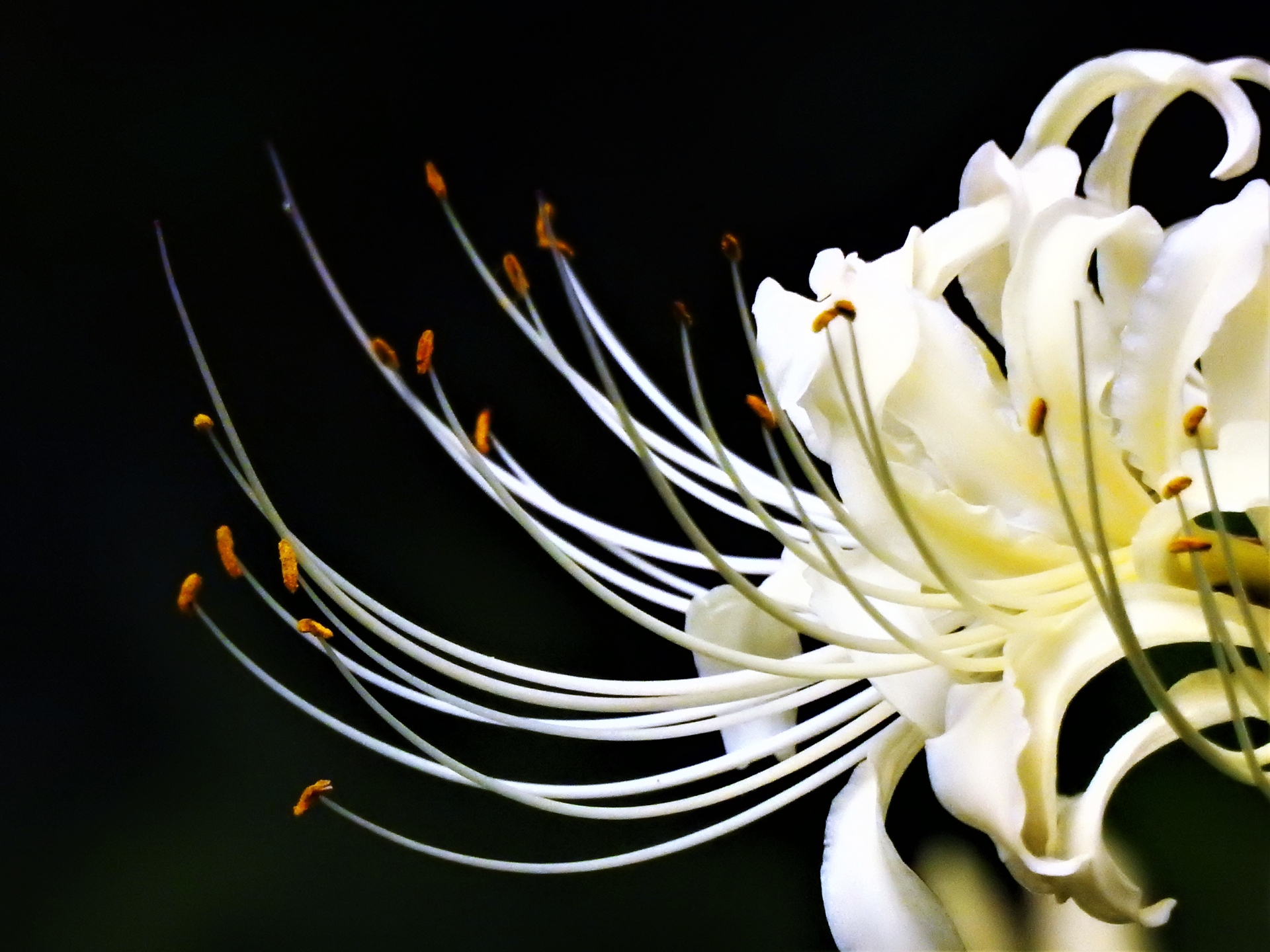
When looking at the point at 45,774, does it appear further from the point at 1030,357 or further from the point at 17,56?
the point at 1030,357

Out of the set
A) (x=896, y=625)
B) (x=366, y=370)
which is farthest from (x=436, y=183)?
(x=366, y=370)

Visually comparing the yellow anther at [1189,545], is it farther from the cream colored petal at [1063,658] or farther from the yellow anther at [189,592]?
the yellow anther at [189,592]

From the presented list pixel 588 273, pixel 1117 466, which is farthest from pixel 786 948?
pixel 1117 466

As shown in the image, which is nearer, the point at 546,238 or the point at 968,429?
the point at 968,429

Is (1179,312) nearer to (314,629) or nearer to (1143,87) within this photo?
(1143,87)

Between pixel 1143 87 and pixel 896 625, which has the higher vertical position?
pixel 1143 87

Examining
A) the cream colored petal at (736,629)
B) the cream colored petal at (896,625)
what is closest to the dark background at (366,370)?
the cream colored petal at (736,629)
